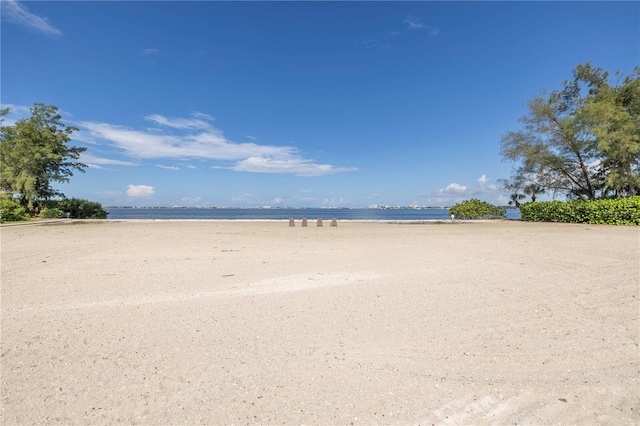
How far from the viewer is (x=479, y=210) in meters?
26.3

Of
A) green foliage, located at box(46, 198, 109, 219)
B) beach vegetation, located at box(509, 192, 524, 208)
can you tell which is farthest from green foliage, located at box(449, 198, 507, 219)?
green foliage, located at box(46, 198, 109, 219)

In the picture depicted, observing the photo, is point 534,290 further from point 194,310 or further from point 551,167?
point 551,167

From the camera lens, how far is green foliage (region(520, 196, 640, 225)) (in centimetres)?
1744

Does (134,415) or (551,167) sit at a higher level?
(551,167)

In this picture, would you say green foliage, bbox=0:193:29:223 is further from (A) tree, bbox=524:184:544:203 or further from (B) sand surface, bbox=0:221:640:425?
(A) tree, bbox=524:184:544:203

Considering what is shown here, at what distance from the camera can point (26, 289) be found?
5.45 m

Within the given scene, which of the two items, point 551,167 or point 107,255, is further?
point 551,167

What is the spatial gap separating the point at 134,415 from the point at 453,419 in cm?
226

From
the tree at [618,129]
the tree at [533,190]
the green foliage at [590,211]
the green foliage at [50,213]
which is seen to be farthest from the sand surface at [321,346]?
the green foliage at [50,213]

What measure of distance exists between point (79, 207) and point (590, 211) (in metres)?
35.9

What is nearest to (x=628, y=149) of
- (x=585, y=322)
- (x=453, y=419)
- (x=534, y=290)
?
(x=534, y=290)

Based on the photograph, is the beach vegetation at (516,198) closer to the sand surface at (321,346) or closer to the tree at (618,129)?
the tree at (618,129)

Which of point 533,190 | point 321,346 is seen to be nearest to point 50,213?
point 321,346

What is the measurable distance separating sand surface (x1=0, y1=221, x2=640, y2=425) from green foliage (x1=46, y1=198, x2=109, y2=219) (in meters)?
24.1
